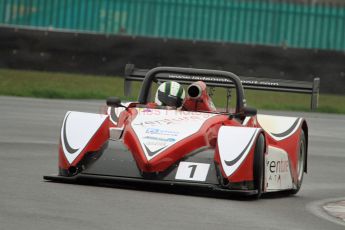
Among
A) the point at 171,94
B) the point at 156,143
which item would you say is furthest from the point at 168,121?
the point at 171,94

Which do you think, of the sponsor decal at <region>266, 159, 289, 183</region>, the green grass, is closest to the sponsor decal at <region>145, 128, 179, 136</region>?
the sponsor decal at <region>266, 159, 289, 183</region>

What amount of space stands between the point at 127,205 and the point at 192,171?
1452 mm

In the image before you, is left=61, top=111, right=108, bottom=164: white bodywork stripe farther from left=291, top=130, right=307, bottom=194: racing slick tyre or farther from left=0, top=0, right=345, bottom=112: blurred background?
left=0, top=0, right=345, bottom=112: blurred background

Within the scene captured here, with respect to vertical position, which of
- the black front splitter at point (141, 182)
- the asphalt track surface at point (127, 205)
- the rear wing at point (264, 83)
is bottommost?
the asphalt track surface at point (127, 205)

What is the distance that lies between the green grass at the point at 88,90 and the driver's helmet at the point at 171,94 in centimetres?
1394

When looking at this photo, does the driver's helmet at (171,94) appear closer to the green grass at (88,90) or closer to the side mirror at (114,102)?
the side mirror at (114,102)

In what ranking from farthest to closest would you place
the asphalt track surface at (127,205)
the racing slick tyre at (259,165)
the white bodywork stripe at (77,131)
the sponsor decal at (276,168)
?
the sponsor decal at (276,168) → the white bodywork stripe at (77,131) → the racing slick tyre at (259,165) → the asphalt track surface at (127,205)

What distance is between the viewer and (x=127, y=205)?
9.89m

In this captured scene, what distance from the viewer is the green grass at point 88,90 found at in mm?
27172

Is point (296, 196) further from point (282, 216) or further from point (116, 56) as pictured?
point (116, 56)

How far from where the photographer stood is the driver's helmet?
12.9 m

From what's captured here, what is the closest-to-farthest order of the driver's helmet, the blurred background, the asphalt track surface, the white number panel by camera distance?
the asphalt track surface, the white number panel, the driver's helmet, the blurred background

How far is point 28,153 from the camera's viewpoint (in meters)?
15.3

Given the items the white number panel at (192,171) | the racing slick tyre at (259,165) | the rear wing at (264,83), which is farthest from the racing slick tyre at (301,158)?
the white number panel at (192,171)
